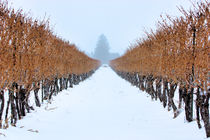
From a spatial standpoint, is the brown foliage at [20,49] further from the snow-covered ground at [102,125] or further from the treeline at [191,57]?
the treeline at [191,57]

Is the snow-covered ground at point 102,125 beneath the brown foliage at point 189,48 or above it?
beneath

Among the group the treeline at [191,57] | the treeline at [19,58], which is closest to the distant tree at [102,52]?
the treeline at [19,58]

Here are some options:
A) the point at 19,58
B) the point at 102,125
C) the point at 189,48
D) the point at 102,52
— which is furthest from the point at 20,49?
the point at 102,52

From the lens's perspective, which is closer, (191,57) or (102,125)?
(191,57)

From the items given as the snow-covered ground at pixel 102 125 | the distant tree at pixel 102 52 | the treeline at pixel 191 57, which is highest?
the distant tree at pixel 102 52

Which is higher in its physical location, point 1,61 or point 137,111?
point 1,61

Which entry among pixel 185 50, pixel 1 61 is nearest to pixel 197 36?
pixel 185 50

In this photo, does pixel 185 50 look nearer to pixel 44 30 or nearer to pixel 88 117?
pixel 88 117

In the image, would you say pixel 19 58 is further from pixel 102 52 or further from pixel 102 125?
pixel 102 52

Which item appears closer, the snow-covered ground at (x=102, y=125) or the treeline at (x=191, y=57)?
the treeline at (x=191, y=57)

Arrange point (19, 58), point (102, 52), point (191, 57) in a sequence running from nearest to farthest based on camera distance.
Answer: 1. point (191, 57)
2. point (19, 58)
3. point (102, 52)

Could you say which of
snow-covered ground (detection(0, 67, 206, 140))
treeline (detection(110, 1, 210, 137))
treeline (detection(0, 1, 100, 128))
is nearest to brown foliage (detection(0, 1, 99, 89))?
treeline (detection(0, 1, 100, 128))

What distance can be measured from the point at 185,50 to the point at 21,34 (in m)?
4.93

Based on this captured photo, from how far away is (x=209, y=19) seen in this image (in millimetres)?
4605
